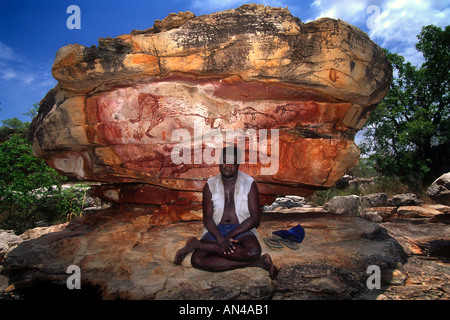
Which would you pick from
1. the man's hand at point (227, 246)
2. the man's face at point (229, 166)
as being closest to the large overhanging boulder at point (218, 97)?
the man's face at point (229, 166)

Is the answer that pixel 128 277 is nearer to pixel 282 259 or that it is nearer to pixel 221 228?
pixel 221 228

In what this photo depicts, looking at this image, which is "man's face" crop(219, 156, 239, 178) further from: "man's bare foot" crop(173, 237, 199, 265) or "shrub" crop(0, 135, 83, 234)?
"shrub" crop(0, 135, 83, 234)

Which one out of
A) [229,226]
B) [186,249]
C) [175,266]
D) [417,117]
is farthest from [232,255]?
[417,117]

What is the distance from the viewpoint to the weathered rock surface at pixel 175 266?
2.66 metres

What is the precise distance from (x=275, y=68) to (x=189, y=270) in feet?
10.4

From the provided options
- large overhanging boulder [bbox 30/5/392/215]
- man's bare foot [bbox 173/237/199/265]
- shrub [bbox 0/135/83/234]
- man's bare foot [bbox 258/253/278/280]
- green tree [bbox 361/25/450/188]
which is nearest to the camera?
man's bare foot [bbox 258/253/278/280]

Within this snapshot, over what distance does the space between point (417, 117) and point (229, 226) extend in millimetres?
13945

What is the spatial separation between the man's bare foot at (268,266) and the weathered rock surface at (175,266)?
80 millimetres

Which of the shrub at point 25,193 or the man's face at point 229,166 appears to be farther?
the shrub at point 25,193

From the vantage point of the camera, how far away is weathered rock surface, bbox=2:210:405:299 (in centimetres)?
266

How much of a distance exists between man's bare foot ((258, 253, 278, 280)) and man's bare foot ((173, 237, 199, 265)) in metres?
0.83

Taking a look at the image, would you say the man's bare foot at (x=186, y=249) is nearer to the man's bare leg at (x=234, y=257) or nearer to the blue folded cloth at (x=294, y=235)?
the man's bare leg at (x=234, y=257)

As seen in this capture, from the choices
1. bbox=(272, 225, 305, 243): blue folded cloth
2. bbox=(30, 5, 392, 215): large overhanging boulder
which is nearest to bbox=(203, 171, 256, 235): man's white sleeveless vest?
bbox=(272, 225, 305, 243): blue folded cloth
